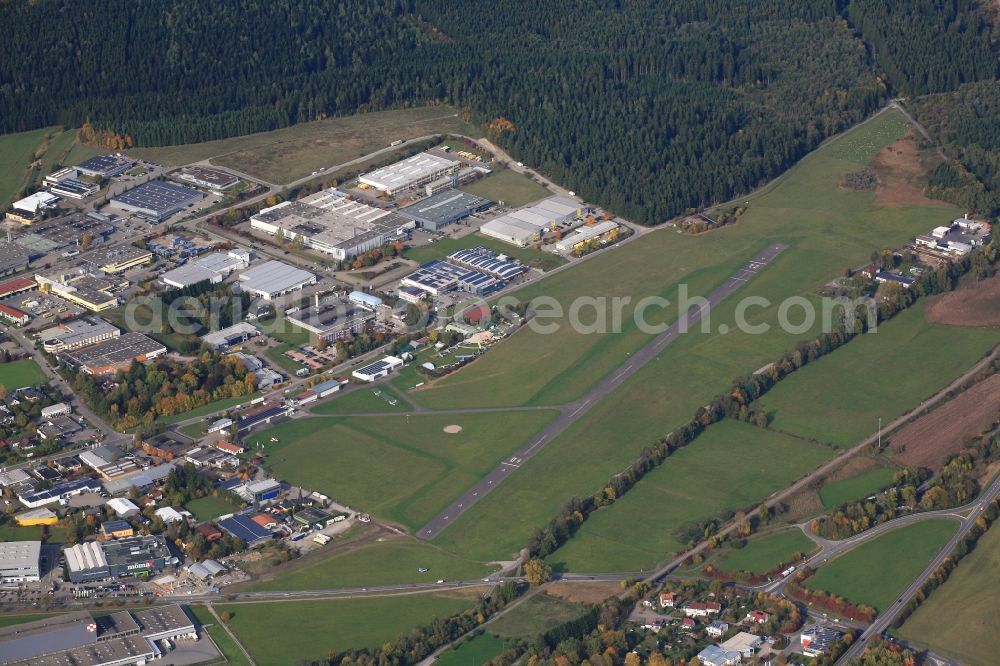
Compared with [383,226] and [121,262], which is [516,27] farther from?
[121,262]

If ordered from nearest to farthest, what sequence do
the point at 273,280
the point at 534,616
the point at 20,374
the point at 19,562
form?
the point at 534,616 → the point at 19,562 → the point at 20,374 → the point at 273,280

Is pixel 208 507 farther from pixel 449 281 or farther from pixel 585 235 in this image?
pixel 585 235

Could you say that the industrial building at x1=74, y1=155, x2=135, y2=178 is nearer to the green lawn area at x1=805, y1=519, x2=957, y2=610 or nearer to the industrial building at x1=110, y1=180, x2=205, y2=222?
the industrial building at x1=110, y1=180, x2=205, y2=222

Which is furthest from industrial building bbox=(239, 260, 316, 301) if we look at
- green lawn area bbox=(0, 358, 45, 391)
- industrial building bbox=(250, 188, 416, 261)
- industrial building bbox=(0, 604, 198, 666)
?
industrial building bbox=(0, 604, 198, 666)

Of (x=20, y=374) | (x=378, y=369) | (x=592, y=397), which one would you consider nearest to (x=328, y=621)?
(x=378, y=369)

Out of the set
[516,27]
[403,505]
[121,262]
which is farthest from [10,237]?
[516,27]

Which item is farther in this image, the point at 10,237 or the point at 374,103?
the point at 374,103
